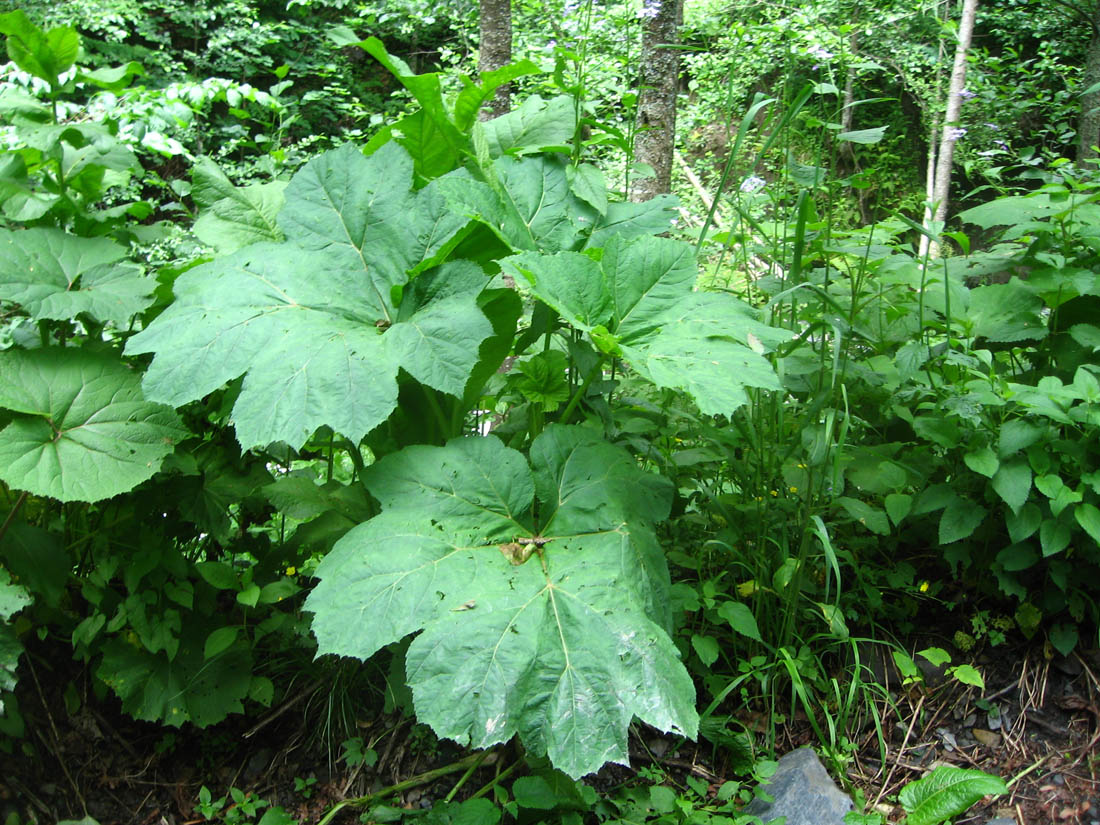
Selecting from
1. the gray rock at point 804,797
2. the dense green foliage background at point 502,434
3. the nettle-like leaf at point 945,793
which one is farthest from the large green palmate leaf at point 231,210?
the nettle-like leaf at point 945,793

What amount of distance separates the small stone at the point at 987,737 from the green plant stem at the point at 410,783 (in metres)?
1.15

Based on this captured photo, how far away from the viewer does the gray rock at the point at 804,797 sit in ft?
5.30

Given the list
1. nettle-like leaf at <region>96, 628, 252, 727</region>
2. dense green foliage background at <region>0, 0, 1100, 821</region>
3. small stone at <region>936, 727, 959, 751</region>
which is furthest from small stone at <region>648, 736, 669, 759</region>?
nettle-like leaf at <region>96, 628, 252, 727</region>

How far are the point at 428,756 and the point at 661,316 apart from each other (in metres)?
1.11

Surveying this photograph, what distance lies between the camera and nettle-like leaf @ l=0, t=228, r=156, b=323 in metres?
1.58

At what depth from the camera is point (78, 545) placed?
174 centimetres

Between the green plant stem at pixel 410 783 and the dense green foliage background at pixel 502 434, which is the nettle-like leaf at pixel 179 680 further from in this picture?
the green plant stem at pixel 410 783

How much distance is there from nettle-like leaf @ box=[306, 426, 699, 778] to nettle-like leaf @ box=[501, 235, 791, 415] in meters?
0.26

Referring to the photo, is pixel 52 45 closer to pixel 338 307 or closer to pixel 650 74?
pixel 338 307

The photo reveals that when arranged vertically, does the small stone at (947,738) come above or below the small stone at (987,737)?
above

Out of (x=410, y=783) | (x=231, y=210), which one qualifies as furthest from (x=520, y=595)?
(x=231, y=210)

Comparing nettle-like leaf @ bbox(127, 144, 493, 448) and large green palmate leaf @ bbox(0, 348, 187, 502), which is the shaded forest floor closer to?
large green palmate leaf @ bbox(0, 348, 187, 502)

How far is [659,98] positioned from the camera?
3922 millimetres

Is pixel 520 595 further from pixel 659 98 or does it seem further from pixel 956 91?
pixel 956 91
